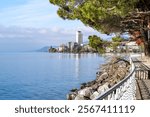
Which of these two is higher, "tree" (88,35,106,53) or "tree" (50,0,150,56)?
"tree" (50,0,150,56)

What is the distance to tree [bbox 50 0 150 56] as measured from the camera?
75.8 ft

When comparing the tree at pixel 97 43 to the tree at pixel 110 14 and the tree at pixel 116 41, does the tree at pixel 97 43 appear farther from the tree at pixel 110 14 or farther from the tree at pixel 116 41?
the tree at pixel 116 41

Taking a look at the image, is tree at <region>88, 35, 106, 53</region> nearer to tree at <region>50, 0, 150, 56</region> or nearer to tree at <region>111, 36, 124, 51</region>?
tree at <region>50, 0, 150, 56</region>

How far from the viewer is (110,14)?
994 inches

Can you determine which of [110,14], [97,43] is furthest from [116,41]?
[110,14]

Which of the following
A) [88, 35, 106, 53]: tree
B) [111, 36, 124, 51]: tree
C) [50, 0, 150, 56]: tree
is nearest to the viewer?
[50, 0, 150, 56]: tree

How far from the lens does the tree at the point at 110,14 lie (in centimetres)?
2309

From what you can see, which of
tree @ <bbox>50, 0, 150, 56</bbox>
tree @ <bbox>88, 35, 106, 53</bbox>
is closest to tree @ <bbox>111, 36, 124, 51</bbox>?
tree @ <bbox>50, 0, 150, 56</bbox>

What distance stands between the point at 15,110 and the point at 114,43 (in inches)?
1328

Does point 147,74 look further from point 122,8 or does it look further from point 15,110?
point 15,110

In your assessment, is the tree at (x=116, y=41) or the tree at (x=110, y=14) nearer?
the tree at (x=110, y=14)

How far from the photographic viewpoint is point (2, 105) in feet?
27.7

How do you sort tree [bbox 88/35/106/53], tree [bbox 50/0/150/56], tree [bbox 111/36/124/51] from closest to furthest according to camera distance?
tree [bbox 50/0/150/56], tree [bbox 88/35/106/53], tree [bbox 111/36/124/51]

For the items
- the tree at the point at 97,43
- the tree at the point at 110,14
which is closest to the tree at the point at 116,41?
the tree at the point at 110,14
